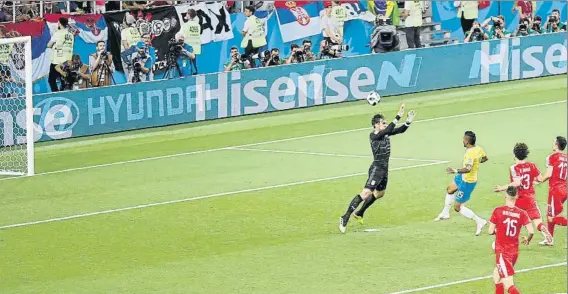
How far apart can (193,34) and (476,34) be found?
9493mm

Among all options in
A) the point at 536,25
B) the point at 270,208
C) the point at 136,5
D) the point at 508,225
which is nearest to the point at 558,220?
the point at 508,225

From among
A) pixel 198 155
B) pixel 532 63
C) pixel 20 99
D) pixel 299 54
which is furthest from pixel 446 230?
pixel 532 63

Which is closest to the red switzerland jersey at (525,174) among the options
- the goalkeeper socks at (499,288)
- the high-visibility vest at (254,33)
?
the goalkeeper socks at (499,288)

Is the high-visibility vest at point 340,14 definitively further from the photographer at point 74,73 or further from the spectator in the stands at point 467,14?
the photographer at point 74,73

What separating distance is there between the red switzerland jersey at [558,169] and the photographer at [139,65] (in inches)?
569

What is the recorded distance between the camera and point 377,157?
20922 millimetres

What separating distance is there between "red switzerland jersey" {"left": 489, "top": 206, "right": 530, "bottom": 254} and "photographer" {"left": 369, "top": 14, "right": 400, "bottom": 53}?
65.5 feet

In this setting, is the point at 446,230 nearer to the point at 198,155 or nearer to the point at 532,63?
the point at 198,155

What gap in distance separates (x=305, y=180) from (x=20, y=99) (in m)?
7.11

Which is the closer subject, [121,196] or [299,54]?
[121,196]

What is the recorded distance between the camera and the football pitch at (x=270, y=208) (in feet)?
59.7

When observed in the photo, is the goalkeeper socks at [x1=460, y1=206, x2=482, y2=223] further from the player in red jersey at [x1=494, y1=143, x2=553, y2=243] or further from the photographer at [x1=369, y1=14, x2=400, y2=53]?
the photographer at [x1=369, y1=14, x2=400, y2=53]

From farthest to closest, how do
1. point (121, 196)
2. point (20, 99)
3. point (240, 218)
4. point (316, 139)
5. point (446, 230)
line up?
point (316, 139) → point (20, 99) → point (121, 196) → point (240, 218) → point (446, 230)

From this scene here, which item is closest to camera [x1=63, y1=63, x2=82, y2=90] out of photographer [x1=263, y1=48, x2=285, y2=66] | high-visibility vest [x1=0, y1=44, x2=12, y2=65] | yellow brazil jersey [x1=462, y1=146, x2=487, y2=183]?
high-visibility vest [x1=0, y1=44, x2=12, y2=65]
